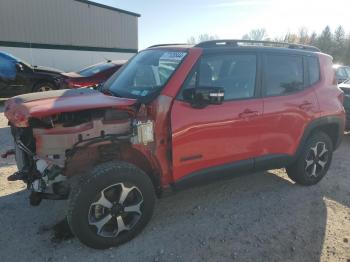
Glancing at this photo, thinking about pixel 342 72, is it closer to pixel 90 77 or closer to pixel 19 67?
pixel 90 77

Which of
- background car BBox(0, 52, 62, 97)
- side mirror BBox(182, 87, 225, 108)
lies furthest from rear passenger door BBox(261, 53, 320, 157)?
background car BBox(0, 52, 62, 97)

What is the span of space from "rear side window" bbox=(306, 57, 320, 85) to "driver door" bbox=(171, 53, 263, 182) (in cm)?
107

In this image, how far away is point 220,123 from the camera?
11.6 ft

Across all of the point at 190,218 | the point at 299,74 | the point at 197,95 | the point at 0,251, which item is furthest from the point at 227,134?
the point at 0,251

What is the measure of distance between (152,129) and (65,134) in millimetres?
814

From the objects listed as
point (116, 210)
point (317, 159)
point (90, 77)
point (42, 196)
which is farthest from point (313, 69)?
point (90, 77)

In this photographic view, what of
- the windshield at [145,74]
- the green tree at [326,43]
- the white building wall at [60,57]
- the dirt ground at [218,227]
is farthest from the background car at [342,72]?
the green tree at [326,43]

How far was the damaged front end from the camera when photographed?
9.77 feet

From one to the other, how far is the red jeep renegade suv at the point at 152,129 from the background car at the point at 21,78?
7124mm

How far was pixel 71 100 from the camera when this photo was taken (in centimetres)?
314

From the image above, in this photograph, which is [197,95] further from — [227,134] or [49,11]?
[49,11]

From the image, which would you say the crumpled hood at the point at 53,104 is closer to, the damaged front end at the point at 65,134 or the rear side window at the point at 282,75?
the damaged front end at the point at 65,134

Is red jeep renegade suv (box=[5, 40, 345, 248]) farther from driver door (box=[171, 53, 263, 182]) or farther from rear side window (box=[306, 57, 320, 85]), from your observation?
rear side window (box=[306, 57, 320, 85])

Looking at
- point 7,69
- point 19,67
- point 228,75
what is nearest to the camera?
point 228,75
